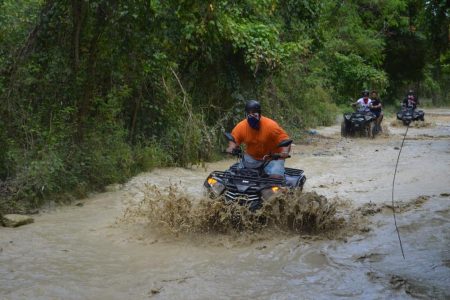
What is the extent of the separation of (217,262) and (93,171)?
4.45 meters

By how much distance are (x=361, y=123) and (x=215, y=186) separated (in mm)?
14578

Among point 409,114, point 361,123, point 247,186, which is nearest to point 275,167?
point 247,186

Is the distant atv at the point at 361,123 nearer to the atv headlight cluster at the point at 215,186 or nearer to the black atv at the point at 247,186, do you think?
the black atv at the point at 247,186

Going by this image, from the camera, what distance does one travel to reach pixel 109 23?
9.18 metres

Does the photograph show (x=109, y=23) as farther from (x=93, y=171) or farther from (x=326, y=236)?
(x=326, y=236)

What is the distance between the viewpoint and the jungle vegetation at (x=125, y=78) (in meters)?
8.26

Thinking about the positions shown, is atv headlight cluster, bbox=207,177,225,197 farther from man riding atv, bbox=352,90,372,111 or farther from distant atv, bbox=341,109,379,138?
man riding atv, bbox=352,90,372,111

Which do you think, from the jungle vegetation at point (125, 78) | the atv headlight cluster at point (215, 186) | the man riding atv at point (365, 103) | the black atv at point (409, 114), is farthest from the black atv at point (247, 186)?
the black atv at point (409, 114)

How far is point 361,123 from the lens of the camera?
21297mm

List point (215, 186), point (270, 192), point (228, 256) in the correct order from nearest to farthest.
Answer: point (228, 256), point (270, 192), point (215, 186)

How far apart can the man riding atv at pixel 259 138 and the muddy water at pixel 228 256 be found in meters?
0.93

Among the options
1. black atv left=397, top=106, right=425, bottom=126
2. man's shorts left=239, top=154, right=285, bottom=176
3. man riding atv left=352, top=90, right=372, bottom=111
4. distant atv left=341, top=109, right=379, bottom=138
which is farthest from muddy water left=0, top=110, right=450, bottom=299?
black atv left=397, top=106, right=425, bottom=126

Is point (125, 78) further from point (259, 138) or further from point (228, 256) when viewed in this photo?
point (228, 256)

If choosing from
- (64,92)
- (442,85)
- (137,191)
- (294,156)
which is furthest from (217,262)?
(442,85)
